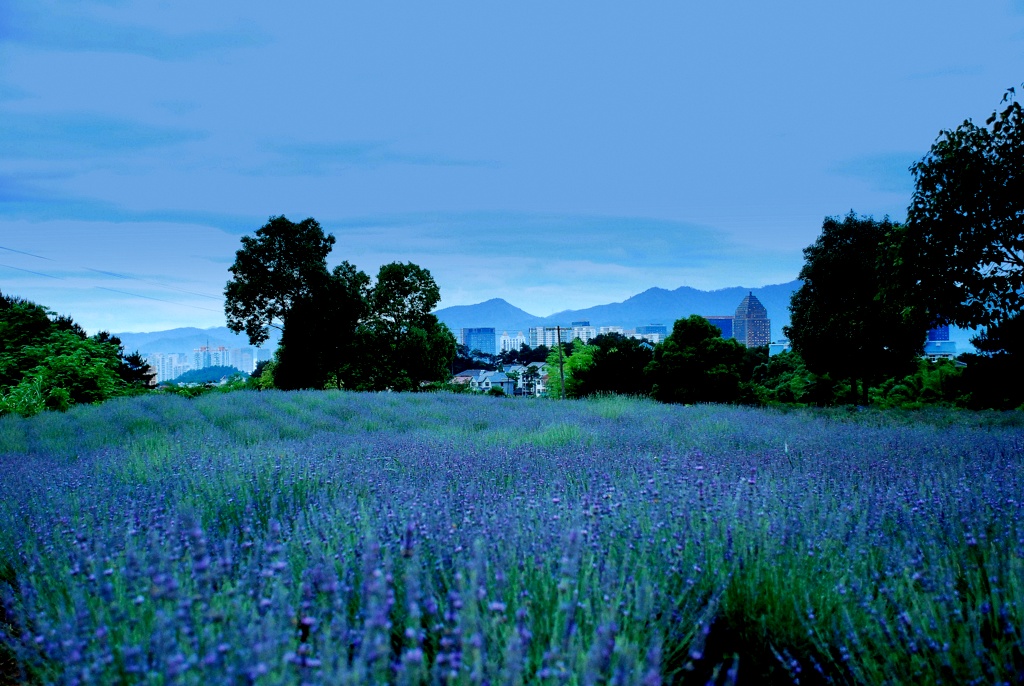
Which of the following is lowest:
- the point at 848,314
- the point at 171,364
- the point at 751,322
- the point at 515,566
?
the point at 515,566

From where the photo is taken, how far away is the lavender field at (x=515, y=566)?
4.88 ft

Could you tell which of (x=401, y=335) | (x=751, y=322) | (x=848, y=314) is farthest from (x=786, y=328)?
(x=751, y=322)

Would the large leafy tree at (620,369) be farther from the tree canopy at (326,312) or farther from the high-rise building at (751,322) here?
the high-rise building at (751,322)

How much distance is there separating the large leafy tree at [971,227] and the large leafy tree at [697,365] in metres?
11.8

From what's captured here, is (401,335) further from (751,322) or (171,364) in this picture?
(171,364)

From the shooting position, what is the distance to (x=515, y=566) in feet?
7.06

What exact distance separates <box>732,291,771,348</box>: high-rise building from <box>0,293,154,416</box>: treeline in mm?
112282

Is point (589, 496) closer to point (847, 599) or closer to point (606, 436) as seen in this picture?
point (847, 599)

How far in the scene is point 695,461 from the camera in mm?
3980

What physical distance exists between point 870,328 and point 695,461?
11.0m

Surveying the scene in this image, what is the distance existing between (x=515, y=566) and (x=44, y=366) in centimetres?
1332

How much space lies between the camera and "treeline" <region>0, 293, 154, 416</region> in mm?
10414

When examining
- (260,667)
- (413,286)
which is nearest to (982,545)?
(260,667)

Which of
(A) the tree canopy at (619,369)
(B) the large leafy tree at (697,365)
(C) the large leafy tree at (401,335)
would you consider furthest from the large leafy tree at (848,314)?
(C) the large leafy tree at (401,335)
